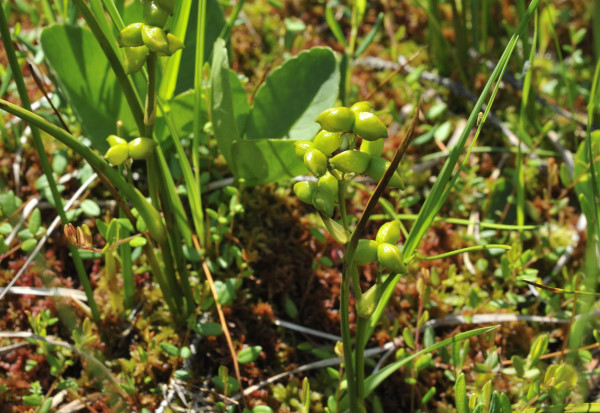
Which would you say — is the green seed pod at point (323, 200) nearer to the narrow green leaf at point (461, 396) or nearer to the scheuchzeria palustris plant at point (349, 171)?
the scheuchzeria palustris plant at point (349, 171)

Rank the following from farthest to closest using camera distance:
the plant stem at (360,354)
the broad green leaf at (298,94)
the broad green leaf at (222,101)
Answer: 1. the broad green leaf at (298,94)
2. the broad green leaf at (222,101)
3. the plant stem at (360,354)

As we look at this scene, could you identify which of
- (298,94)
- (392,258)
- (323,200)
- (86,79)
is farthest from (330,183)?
(86,79)

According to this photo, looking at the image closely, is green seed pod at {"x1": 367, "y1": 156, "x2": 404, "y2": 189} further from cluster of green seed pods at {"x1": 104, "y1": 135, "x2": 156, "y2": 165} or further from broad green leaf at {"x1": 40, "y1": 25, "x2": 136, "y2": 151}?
broad green leaf at {"x1": 40, "y1": 25, "x2": 136, "y2": 151}

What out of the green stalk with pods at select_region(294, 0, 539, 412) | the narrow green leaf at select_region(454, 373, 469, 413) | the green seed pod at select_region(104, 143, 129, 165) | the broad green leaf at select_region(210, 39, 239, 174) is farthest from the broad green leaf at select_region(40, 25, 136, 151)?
the narrow green leaf at select_region(454, 373, 469, 413)

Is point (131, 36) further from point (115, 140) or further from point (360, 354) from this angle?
point (360, 354)

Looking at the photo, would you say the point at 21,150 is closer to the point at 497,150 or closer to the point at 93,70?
the point at 93,70

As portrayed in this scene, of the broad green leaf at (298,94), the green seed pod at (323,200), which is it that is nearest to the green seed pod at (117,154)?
the green seed pod at (323,200)

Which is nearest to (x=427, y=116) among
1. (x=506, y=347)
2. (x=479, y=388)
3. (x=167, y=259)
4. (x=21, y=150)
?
(x=506, y=347)
